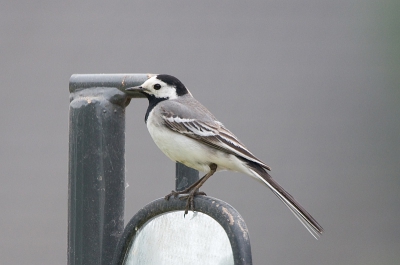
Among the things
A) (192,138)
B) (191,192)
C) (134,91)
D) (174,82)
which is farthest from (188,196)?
(174,82)

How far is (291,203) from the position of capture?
10.8 feet

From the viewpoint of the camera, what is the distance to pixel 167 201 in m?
3.07

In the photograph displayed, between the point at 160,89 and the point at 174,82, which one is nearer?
the point at 160,89

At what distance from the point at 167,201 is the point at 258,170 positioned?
82 cm

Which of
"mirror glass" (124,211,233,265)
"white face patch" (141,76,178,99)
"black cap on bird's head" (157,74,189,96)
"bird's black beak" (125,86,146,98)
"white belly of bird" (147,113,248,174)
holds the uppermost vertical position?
"black cap on bird's head" (157,74,189,96)

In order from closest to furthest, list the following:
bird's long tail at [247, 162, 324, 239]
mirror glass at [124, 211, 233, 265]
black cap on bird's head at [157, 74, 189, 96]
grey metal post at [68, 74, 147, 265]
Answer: mirror glass at [124, 211, 233, 265] → grey metal post at [68, 74, 147, 265] → bird's long tail at [247, 162, 324, 239] → black cap on bird's head at [157, 74, 189, 96]

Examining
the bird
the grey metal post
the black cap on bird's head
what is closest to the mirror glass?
the grey metal post

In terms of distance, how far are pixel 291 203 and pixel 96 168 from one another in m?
1.00

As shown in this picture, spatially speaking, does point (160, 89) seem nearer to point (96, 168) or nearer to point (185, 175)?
point (185, 175)

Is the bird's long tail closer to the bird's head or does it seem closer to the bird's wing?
the bird's wing

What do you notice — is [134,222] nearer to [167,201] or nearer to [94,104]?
[167,201]

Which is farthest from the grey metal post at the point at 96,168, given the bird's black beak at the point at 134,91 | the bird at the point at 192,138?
the bird at the point at 192,138

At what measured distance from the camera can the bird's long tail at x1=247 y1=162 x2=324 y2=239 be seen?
3119mm

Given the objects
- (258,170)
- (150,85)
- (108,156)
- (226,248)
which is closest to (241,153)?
(258,170)
